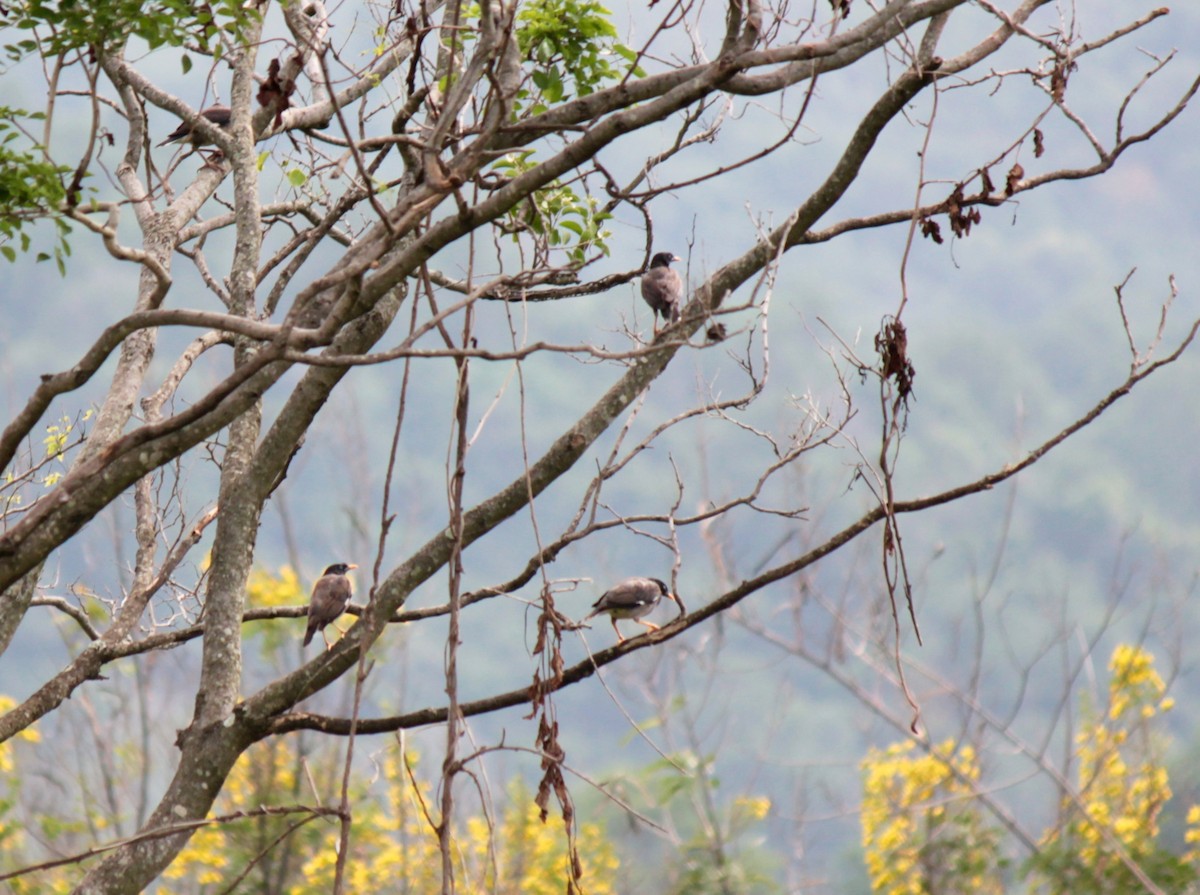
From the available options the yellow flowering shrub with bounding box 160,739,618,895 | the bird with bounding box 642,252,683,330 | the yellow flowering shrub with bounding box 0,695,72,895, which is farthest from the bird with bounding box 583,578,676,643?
the yellow flowering shrub with bounding box 0,695,72,895

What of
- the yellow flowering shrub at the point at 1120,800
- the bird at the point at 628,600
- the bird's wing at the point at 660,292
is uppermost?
the bird's wing at the point at 660,292

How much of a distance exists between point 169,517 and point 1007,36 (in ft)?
16.1

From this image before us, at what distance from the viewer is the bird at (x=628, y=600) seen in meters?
7.59

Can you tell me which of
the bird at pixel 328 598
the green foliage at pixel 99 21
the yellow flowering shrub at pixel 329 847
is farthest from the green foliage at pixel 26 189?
the yellow flowering shrub at pixel 329 847

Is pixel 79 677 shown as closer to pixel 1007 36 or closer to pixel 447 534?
pixel 447 534

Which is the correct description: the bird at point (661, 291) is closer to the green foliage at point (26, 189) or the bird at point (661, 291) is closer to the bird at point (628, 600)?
the bird at point (628, 600)

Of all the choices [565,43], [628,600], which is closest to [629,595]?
[628,600]

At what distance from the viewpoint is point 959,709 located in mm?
10188

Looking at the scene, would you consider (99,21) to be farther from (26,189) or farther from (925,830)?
(925,830)

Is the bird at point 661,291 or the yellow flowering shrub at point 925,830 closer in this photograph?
the bird at point 661,291

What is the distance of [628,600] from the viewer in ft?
24.9

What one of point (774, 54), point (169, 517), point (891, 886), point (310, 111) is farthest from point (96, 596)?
point (891, 886)

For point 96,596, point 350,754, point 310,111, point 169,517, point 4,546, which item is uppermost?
point 310,111

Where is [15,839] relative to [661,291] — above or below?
below
